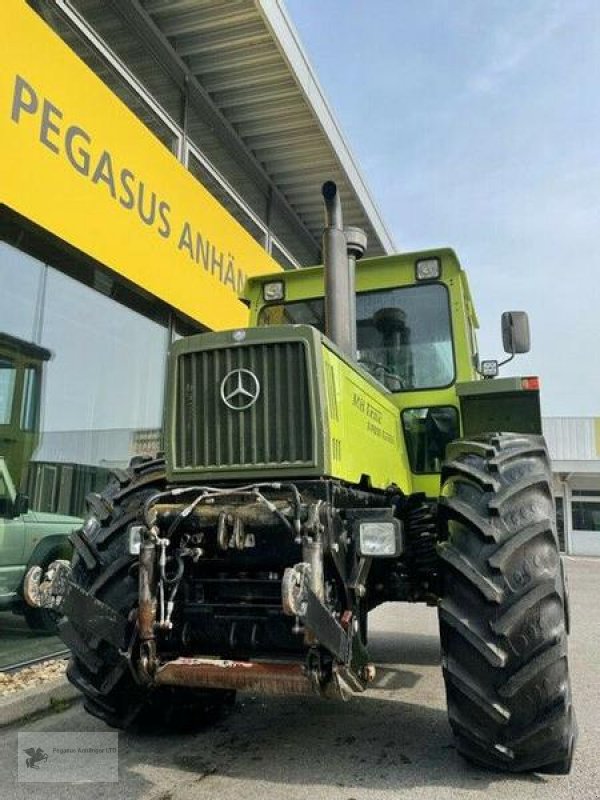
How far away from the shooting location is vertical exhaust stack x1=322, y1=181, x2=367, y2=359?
13.1 ft

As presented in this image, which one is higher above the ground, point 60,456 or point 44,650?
point 60,456

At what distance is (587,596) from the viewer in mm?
11633

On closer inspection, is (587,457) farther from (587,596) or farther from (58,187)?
(58,187)

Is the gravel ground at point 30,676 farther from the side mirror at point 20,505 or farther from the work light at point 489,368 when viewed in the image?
the work light at point 489,368

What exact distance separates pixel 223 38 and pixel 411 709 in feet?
21.3

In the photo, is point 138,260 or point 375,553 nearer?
point 375,553

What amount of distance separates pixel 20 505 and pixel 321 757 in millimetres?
3155

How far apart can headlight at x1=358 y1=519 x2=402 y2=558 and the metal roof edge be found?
5.57 m

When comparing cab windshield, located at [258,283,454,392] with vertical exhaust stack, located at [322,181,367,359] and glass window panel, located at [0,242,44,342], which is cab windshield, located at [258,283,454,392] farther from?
glass window panel, located at [0,242,44,342]

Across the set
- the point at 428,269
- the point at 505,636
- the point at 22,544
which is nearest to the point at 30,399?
the point at 22,544

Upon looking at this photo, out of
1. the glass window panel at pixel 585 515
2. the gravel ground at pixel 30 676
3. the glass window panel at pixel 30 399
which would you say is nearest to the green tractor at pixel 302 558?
the gravel ground at pixel 30 676

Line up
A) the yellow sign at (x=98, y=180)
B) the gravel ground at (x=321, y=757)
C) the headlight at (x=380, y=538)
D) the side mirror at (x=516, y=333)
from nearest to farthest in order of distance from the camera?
the gravel ground at (x=321, y=757)
the headlight at (x=380, y=538)
the side mirror at (x=516, y=333)
the yellow sign at (x=98, y=180)

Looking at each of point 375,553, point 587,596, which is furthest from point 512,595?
point 587,596

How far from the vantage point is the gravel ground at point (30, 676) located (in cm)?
471
